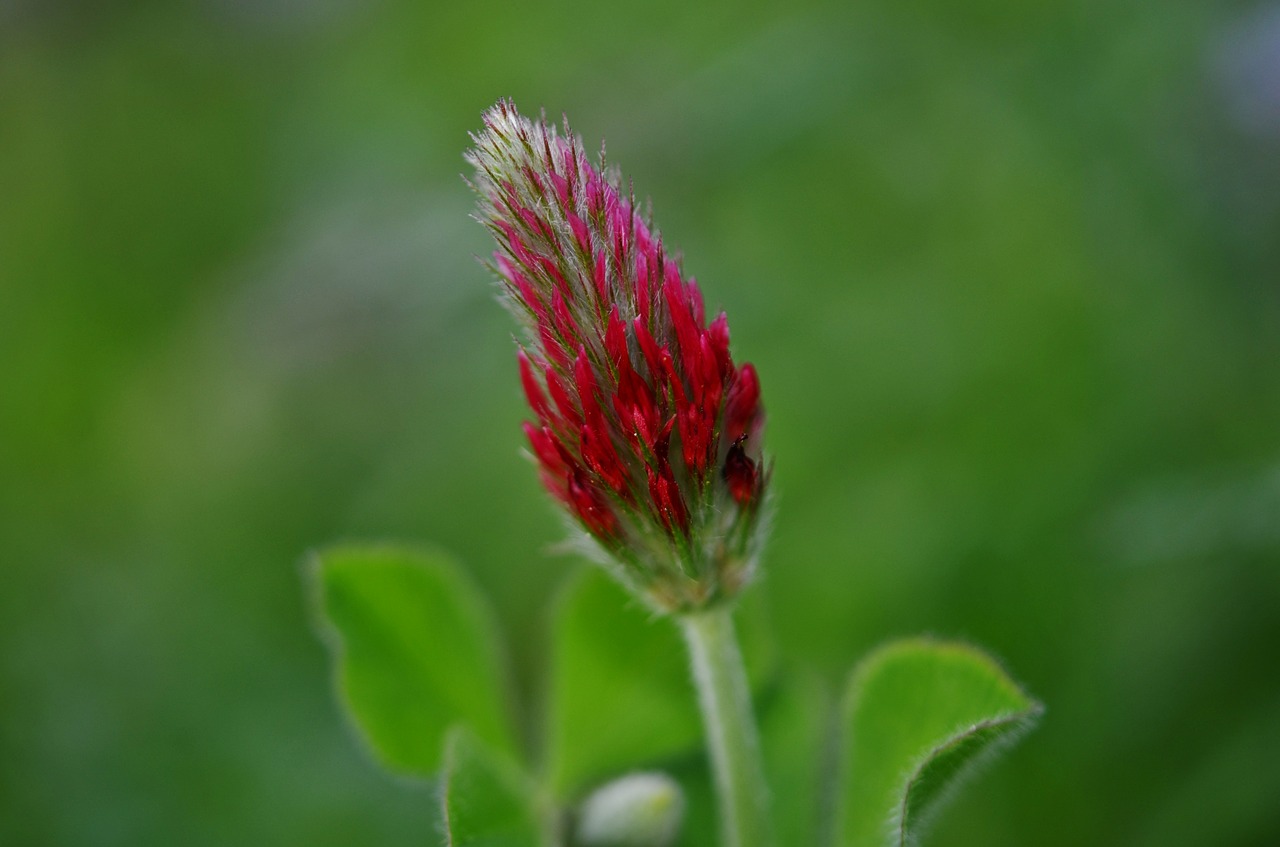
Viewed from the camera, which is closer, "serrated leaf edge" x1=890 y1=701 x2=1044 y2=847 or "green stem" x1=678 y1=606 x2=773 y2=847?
"serrated leaf edge" x1=890 y1=701 x2=1044 y2=847

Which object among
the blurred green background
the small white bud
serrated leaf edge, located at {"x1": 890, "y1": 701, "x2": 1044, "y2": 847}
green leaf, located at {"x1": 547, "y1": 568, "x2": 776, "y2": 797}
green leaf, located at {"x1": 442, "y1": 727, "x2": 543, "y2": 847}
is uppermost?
the blurred green background

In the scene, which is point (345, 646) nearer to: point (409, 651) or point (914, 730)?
point (409, 651)

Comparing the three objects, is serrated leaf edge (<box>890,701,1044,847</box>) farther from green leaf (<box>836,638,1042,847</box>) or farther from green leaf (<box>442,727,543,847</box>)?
green leaf (<box>442,727,543,847</box>)

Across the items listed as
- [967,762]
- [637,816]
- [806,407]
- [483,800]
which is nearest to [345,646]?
[483,800]

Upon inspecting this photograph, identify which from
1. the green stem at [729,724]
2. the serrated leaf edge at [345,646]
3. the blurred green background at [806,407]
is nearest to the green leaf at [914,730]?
the green stem at [729,724]

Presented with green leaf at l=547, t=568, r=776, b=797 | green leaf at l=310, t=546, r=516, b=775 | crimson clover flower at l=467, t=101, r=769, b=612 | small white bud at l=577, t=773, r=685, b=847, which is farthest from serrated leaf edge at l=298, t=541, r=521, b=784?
crimson clover flower at l=467, t=101, r=769, b=612

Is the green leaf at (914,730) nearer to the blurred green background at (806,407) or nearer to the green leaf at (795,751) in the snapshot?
the green leaf at (795,751)

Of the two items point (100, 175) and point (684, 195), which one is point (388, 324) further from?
point (100, 175)
